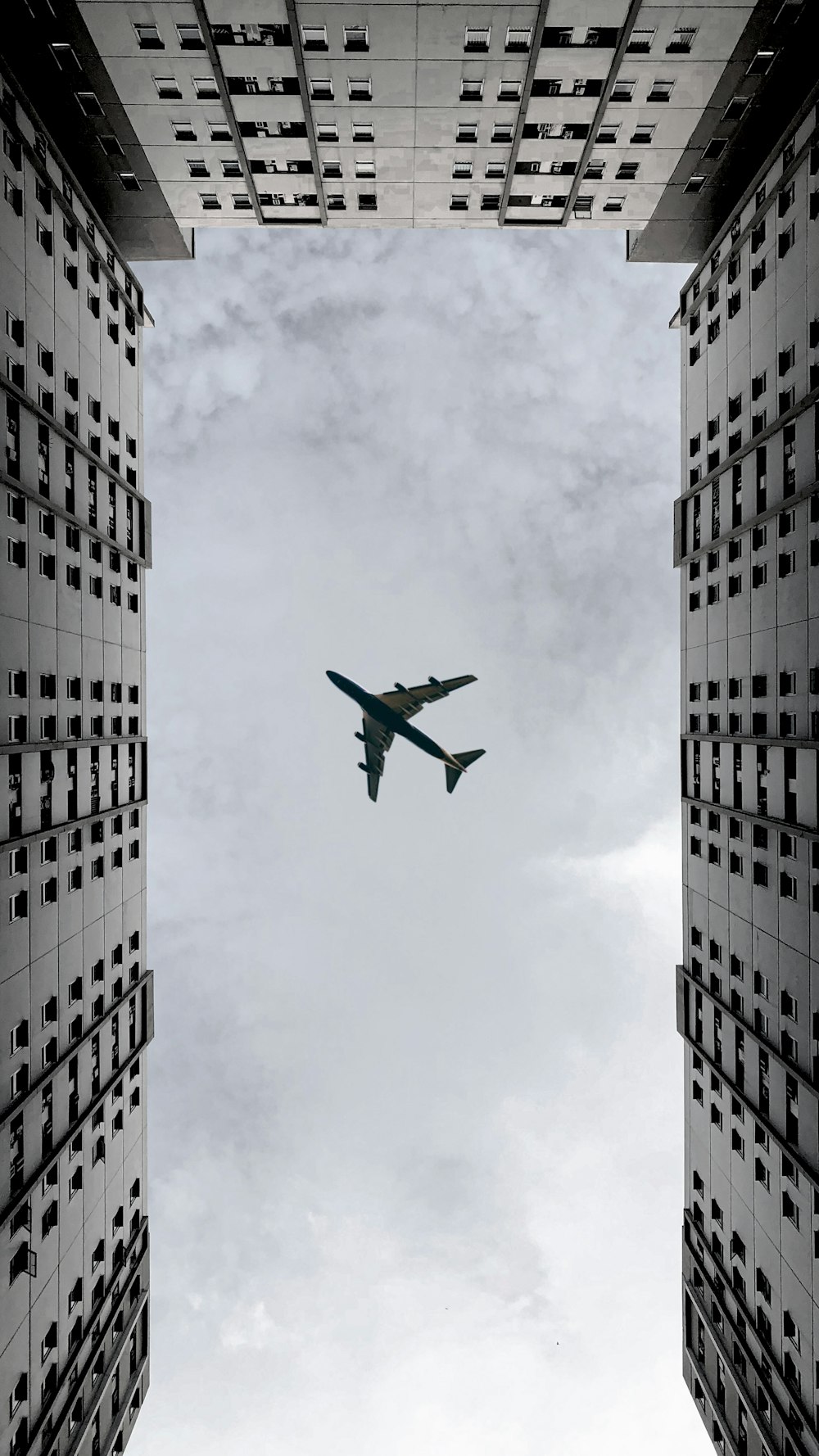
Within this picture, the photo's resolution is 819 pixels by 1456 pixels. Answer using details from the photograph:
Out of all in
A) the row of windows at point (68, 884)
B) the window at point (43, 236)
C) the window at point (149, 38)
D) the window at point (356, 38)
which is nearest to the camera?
the row of windows at point (68, 884)

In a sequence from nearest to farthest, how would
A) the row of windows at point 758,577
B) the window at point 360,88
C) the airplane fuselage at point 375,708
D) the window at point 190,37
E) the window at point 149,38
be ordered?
the row of windows at point 758,577 → the window at point 149,38 → the window at point 190,37 → the window at point 360,88 → the airplane fuselage at point 375,708

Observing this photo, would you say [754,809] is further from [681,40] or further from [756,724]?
[681,40]

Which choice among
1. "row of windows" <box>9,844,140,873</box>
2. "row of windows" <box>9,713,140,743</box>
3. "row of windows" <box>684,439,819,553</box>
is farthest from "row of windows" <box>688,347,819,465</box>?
"row of windows" <box>9,844,140,873</box>

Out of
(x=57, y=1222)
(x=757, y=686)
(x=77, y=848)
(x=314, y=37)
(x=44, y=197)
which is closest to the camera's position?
(x=57, y=1222)

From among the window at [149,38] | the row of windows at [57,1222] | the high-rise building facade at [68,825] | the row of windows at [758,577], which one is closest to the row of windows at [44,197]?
the high-rise building facade at [68,825]

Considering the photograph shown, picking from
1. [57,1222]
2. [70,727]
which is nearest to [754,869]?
[70,727]

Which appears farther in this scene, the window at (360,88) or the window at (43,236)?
the window at (360,88)

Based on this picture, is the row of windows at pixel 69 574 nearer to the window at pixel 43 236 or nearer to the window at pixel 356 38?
the window at pixel 43 236
